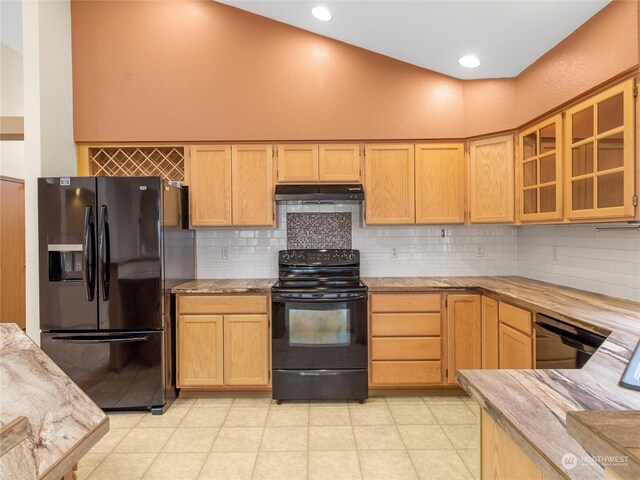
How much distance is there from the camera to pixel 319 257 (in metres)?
3.44

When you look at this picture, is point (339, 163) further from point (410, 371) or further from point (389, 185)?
point (410, 371)

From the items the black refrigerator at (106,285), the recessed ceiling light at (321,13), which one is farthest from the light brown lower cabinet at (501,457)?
the recessed ceiling light at (321,13)

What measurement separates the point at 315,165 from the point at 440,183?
3.67ft

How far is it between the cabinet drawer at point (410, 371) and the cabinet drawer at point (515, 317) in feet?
2.22

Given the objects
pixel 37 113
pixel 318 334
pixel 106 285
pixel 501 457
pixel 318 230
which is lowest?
pixel 318 334

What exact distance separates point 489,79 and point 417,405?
2.75 metres

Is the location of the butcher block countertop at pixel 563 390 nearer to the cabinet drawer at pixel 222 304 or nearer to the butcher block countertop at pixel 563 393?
the butcher block countertop at pixel 563 393

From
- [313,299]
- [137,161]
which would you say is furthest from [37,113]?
[313,299]

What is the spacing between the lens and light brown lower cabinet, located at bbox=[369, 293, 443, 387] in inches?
119

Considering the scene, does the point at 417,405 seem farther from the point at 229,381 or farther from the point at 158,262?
the point at 158,262

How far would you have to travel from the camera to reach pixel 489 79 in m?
3.15

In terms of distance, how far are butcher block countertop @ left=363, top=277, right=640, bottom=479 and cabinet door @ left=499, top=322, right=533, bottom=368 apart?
342 millimetres

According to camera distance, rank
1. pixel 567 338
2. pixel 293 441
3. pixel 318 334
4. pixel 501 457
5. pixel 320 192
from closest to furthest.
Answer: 1. pixel 501 457
2. pixel 567 338
3. pixel 293 441
4. pixel 318 334
5. pixel 320 192

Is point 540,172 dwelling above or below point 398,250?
above
